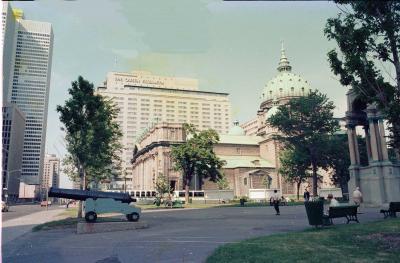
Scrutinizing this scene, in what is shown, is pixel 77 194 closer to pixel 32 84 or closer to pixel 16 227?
pixel 16 227

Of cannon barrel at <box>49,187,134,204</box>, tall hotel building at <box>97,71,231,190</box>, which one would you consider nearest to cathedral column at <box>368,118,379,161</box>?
cannon barrel at <box>49,187,134,204</box>

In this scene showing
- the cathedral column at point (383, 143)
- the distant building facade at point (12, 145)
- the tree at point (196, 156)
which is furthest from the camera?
the distant building facade at point (12, 145)

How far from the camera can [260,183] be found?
97125 millimetres

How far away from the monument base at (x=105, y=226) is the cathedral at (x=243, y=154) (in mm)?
65140

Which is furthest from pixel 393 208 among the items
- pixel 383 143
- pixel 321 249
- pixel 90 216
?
pixel 90 216

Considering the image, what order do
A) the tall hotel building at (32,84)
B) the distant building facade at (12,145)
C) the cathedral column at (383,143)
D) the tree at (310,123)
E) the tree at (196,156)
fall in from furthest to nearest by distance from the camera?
the tall hotel building at (32,84)
the distant building facade at (12,145)
the tree at (196,156)
the tree at (310,123)
the cathedral column at (383,143)

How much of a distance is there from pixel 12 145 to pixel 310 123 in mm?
125175

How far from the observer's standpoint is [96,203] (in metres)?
21.0

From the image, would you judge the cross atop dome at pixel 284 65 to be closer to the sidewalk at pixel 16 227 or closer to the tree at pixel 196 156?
the tree at pixel 196 156

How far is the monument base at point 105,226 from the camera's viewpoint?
62.1 ft

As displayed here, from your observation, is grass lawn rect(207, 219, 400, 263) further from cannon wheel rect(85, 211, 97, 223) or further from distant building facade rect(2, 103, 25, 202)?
distant building facade rect(2, 103, 25, 202)

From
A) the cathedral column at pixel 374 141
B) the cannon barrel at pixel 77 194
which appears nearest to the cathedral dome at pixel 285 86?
the cathedral column at pixel 374 141

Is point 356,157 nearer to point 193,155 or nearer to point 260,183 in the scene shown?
point 193,155

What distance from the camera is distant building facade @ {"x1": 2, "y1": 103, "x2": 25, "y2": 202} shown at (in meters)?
131
